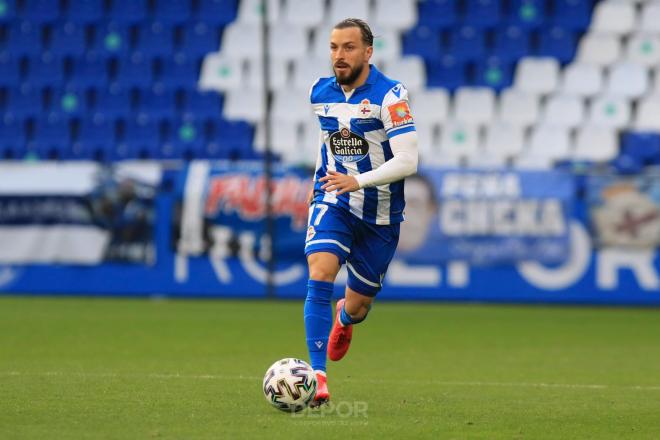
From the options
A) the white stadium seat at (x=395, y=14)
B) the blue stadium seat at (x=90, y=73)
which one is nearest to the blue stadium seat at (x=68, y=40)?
the blue stadium seat at (x=90, y=73)

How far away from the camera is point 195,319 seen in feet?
46.5

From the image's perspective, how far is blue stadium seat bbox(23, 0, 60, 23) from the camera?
869 inches

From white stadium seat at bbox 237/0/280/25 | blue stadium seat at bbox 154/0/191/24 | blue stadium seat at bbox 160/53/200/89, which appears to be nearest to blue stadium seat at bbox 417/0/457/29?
white stadium seat at bbox 237/0/280/25

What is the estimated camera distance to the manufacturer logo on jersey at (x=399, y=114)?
23.1ft

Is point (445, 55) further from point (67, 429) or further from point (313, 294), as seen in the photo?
point (67, 429)

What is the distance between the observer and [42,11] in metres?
22.2

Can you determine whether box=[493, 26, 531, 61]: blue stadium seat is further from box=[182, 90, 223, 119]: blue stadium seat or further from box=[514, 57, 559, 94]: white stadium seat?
box=[182, 90, 223, 119]: blue stadium seat

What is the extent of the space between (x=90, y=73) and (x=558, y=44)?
25.3 feet

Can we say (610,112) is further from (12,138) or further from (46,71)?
(12,138)

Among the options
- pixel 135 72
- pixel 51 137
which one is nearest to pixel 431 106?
pixel 135 72

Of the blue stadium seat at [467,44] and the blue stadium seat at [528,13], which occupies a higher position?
the blue stadium seat at [528,13]

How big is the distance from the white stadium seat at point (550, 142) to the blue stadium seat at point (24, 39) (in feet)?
27.7

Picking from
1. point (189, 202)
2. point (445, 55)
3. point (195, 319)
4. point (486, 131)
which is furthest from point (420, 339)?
point (445, 55)

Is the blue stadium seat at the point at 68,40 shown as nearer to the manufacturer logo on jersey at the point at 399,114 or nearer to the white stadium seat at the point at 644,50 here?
the white stadium seat at the point at 644,50
